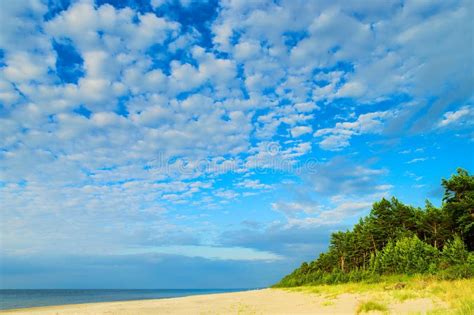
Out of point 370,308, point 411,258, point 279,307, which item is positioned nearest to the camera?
point 370,308

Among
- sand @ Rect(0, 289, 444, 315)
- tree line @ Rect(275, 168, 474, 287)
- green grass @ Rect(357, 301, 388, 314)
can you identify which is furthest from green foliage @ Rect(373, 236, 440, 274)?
green grass @ Rect(357, 301, 388, 314)

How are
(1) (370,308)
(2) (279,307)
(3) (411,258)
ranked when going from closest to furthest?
(1) (370,308)
(2) (279,307)
(3) (411,258)

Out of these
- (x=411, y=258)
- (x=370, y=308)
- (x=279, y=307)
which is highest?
(x=411, y=258)

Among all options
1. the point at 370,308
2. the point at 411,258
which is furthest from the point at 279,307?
the point at 411,258

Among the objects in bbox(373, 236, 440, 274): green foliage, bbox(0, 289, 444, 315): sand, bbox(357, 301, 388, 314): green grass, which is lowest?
bbox(0, 289, 444, 315): sand

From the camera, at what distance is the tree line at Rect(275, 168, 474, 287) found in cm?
3944

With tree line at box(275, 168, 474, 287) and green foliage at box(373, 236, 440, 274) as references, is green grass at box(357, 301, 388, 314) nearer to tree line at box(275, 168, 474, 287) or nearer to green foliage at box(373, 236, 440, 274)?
tree line at box(275, 168, 474, 287)

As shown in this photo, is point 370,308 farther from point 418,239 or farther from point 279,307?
point 418,239

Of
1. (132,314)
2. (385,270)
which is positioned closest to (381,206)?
(385,270)

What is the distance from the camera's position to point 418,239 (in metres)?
45.3

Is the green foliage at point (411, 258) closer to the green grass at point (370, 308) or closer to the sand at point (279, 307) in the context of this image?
the sand at point (279, 307)

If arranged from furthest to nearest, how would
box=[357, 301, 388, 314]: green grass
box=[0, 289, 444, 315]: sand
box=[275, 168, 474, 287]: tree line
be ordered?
box=[275, 168, 474, 287]: tree line
box=[0, 289, 444, 315]: sand
box=[357, 301, 388, 314]: green grass

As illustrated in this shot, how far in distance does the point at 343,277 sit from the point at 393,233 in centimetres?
1129

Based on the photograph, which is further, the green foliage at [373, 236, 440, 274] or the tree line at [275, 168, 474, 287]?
the green foliage at [373, 236, 440, 274]
